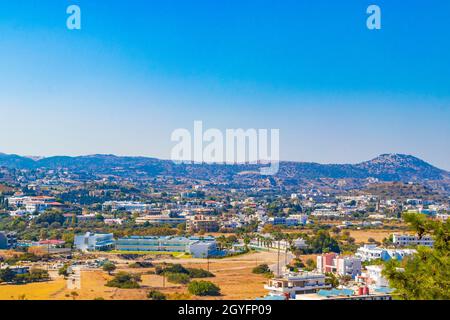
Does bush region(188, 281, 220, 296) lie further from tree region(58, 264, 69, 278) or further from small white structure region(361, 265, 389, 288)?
tree region(58, 264, 69, 278)

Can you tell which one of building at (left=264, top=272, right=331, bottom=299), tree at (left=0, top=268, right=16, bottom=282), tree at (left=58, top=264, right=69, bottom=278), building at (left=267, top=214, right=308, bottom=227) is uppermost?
building at (left=264, top=272, right=331, bottom=299)

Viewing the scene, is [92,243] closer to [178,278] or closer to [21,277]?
[21,277]

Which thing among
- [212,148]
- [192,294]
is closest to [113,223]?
[212,148]

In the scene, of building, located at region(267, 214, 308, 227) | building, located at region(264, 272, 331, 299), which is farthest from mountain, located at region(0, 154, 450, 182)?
building, located at region(264, 272, 331, 299)

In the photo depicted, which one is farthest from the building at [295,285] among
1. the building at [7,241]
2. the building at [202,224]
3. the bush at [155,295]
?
the building at [202,224]

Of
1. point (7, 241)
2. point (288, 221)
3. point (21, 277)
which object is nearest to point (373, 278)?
point (21, 277)

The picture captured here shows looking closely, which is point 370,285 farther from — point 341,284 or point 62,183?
point 62,183

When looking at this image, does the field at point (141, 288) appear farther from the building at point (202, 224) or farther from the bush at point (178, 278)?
the building at point (202, 224)
